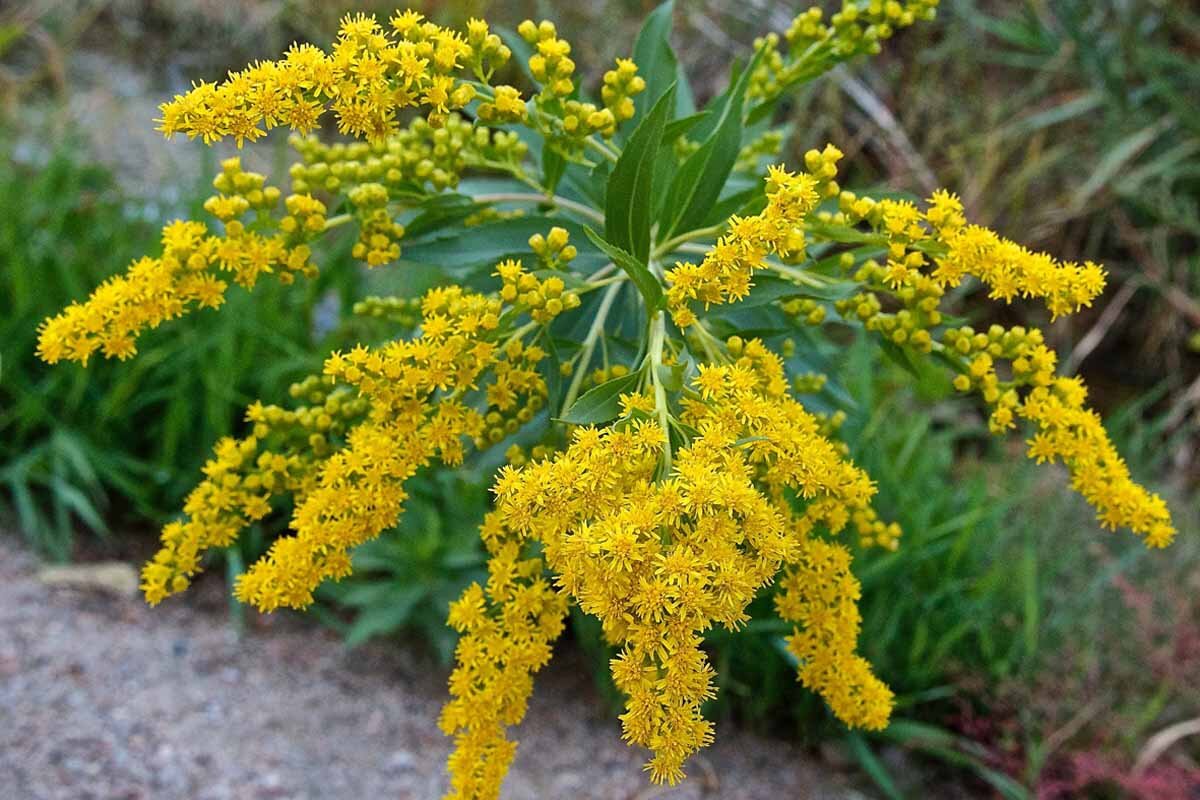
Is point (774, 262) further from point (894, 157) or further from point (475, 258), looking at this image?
point (894, 157)

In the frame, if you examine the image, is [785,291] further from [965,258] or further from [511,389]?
[511,389]

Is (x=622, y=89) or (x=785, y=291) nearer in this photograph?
(x=785, y=291)

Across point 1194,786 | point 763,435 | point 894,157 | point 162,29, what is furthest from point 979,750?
point 162,29

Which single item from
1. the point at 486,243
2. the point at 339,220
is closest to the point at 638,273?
the point at 486,243

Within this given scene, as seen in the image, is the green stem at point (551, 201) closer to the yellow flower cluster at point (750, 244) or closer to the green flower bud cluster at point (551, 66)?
the green flower bud cluster at point (551, 66)

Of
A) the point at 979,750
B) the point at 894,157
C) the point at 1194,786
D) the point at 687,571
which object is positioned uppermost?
the point at 687,571

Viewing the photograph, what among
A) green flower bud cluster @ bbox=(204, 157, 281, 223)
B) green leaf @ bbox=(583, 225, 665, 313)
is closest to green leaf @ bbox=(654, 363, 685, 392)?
green leaf @ bbox=(583, 225, 665, 313)

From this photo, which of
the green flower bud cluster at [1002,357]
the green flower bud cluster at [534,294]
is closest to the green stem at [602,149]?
the green flower bud cluster at [534,294]
